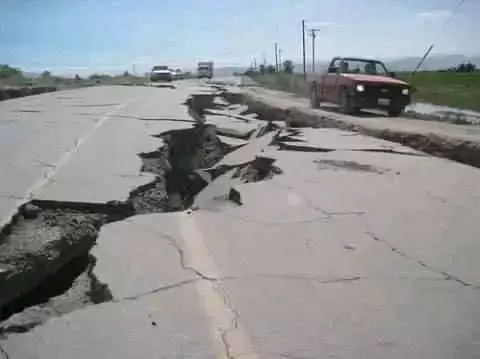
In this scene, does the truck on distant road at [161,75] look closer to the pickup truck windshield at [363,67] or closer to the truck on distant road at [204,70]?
the truck on distant road at [204,70]

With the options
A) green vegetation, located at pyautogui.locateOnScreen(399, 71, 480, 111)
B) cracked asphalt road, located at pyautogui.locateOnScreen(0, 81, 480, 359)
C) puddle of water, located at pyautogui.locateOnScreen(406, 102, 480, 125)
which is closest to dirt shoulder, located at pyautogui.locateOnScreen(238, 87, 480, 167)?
cracked asphalt road, located at pyautogui.locateOnScreen(0, 81, 480, 359)

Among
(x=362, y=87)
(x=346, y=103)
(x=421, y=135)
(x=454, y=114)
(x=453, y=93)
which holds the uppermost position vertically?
(x=362, y=87)

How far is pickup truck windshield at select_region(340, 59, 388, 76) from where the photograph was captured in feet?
66.8

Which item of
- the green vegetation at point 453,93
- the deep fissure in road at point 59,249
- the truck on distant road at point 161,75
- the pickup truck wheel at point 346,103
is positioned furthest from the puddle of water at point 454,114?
the truck on distant road at point 161,75

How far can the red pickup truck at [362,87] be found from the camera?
18.8 metres

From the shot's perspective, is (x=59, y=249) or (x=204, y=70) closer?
(x=59, y=249)

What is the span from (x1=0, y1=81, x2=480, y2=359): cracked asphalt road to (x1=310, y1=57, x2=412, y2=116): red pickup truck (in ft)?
37.3

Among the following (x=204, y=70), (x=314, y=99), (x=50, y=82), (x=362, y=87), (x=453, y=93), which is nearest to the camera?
(x=362, y=87)

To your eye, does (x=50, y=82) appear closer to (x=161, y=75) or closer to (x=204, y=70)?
(x=161, y=75)

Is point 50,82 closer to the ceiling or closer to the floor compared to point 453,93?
closer to the ceiling

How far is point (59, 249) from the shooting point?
4828 mm

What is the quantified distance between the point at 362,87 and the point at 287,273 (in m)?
15.7

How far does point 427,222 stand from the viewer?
5.39 metres

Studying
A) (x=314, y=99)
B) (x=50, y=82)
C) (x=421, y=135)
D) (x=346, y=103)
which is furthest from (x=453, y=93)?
(x=50, y=82)
